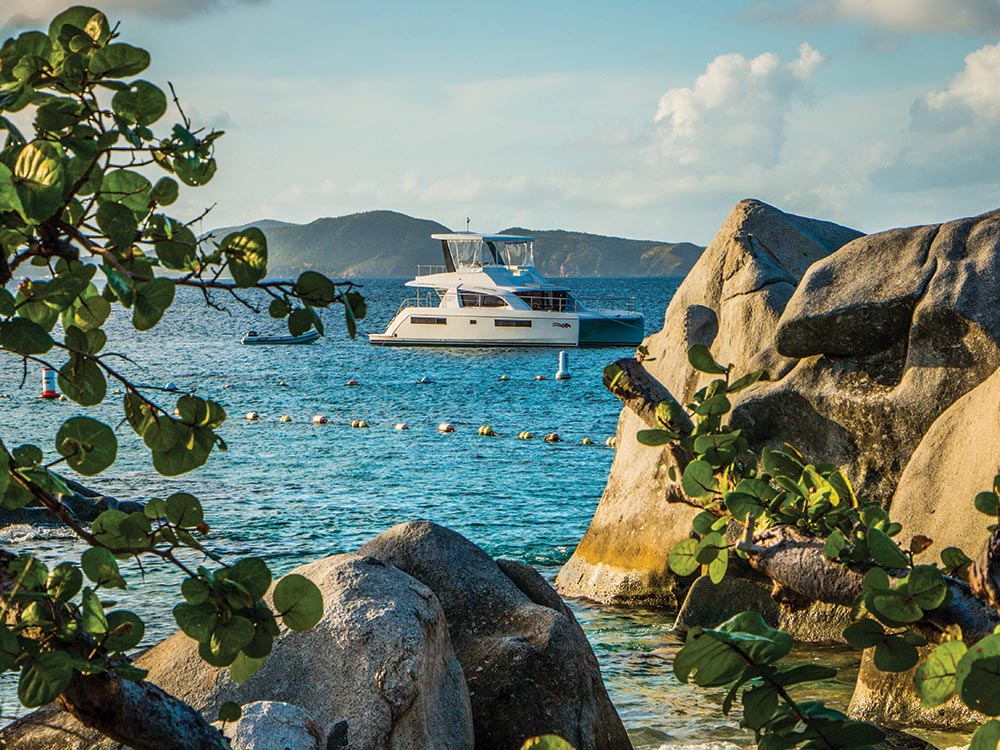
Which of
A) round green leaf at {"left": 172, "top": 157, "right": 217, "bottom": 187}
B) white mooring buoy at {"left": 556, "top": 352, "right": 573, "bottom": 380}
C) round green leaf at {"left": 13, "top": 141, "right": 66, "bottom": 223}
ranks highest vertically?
round green leaf at {"left": 172, "top": 157, "right": 217, "bottom": 187}

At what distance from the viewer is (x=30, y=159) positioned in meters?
1.28

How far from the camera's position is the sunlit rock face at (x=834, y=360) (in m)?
9.65

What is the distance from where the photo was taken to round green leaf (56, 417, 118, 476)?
158 cm

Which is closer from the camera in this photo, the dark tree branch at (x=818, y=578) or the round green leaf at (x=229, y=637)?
the round green leaf at (x=229, y=637)

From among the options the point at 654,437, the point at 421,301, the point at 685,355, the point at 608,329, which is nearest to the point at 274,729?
the point at 654,437

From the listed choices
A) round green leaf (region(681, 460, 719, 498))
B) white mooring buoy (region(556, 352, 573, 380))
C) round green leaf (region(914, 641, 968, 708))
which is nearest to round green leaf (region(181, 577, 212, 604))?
round green leaf (region(914, 641, 968, 708))

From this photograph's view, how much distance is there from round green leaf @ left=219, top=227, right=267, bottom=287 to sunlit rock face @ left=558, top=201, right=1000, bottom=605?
23.3 ft

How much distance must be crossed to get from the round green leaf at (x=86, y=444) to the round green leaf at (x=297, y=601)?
0.31m

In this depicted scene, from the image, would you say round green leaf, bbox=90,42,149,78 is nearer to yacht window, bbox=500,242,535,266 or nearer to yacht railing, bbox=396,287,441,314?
yacht railing, bbox=396,287,441,314

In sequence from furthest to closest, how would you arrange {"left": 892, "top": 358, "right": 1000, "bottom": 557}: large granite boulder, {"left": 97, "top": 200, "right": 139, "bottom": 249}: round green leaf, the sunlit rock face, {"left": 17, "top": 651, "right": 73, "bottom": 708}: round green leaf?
the sunlit rock face < {"left": 892, "top": 358, "right": 1000, "bottom": 557}: large granite boulder < {"left": 97, "top": 200, "right": 139, "bottom": 249}: round green leaf < {"left": 17, "top": 651, "right": 73, "bottom": 708}: round green leaf

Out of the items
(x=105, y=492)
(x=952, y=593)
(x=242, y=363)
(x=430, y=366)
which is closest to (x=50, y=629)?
(x=952, y=593)

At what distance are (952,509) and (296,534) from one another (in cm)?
1049

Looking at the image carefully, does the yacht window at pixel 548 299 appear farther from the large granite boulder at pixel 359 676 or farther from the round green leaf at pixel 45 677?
the round green leaf at pixel 45 677

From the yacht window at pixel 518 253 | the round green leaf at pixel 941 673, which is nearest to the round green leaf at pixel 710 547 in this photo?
the round green leaf at pixel 941 673
